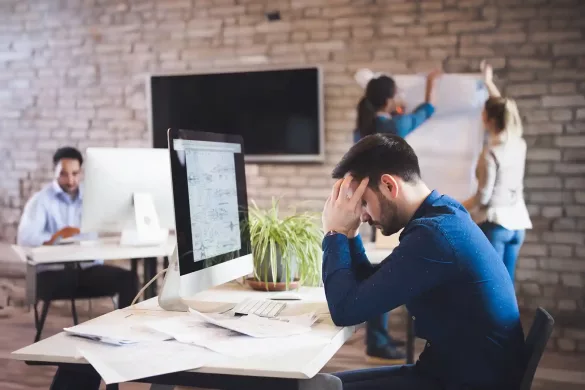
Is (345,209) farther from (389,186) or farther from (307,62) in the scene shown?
(307,62)

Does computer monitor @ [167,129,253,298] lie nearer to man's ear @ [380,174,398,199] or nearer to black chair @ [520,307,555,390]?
man's ear @ [380,174,398,199]

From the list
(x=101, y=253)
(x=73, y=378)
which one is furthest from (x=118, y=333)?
(x=101, y=253)

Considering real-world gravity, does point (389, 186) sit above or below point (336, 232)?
above

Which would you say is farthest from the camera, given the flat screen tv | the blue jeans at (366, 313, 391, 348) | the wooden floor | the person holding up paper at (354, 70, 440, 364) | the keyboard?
the flat screen tv

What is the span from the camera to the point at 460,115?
4363mm

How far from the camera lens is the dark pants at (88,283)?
3.59 metres

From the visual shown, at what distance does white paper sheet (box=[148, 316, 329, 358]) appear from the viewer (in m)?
1.42

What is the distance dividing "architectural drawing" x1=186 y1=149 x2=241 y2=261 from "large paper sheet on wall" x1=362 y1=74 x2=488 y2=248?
8.57ft

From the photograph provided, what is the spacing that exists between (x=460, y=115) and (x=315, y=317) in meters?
2.95

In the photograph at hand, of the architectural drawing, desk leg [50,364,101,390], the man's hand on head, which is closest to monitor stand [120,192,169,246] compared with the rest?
the architectural drawing

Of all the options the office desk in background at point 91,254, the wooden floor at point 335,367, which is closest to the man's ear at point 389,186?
the office desk in background at point 91,254

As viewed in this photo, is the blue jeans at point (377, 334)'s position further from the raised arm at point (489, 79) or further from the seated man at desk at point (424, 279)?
the seated man at desk at point (424, 279)

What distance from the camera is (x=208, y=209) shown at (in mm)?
1839

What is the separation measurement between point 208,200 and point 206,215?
0.15ft
